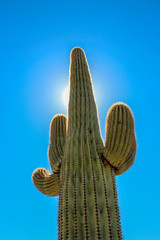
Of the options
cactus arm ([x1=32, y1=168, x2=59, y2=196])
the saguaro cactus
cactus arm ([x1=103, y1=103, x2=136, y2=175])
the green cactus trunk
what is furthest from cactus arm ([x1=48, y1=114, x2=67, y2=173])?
cactus arm ([x1=103, y1=103, x2=136, y2=175])

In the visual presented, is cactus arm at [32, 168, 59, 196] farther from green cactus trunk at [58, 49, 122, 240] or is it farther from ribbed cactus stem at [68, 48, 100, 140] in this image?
ribbed cactus stem at [68, 48, 100, 140]

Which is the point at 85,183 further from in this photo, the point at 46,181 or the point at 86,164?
the point at 46,181

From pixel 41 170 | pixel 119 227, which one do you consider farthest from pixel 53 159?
pixel 119 227

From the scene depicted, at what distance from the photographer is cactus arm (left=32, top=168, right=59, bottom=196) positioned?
523 cm

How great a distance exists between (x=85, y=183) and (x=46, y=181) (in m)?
1.66

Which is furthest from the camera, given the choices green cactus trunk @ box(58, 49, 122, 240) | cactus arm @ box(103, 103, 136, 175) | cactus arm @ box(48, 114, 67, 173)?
cactus arm @ box(48, 114, 67, 173)

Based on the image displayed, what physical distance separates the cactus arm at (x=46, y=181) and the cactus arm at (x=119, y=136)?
4.86ft

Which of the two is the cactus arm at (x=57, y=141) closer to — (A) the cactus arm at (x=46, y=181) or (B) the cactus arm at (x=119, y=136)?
(A) the cactus arm at (x=46, y=181)

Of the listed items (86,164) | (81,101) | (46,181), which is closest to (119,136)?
(86,164)

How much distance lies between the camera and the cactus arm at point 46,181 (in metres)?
5.23

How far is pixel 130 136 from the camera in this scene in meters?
4.35

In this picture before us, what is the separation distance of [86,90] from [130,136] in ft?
5.67

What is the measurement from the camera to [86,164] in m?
4.22

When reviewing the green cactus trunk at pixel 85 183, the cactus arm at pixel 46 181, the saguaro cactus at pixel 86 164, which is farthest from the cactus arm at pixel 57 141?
the green cactus trunk at pixel 85 183
